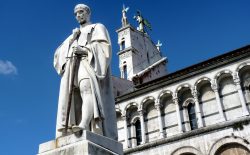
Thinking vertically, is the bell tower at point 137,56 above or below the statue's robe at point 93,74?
above

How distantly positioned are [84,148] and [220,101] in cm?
1693

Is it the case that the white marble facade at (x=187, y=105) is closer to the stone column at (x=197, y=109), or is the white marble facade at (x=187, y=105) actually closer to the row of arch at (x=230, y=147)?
the stone column at (x=197, y=109)

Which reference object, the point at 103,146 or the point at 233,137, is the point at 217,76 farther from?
the point at 103,146

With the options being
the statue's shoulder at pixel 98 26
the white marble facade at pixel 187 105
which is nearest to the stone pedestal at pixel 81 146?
the statue's shoulder at pixel 98 26

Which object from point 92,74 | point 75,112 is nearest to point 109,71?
point 92,74

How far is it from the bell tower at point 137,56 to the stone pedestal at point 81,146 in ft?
80.8

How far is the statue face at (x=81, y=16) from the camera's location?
5.19 metres

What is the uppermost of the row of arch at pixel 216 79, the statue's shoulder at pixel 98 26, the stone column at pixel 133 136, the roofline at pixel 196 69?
the roofline at pixel 196 69

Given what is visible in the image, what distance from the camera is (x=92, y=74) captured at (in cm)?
454

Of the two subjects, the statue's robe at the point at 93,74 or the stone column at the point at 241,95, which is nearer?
the statue's robe at the point at 93,74

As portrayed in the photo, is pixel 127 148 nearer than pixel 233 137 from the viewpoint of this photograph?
No

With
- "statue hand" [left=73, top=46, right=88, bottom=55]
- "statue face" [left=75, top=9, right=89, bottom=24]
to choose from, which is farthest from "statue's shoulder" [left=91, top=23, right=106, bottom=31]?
"statue hand" [left=73, top=46, right=88, bottom=55]

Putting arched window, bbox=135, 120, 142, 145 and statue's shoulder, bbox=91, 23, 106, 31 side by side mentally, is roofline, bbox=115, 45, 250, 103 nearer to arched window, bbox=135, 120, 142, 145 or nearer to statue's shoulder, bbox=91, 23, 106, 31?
arched window, bbox=135, 120, 142, 145

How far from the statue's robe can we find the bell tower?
23.8m
